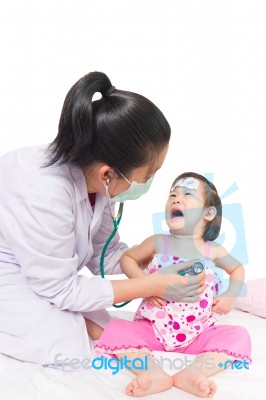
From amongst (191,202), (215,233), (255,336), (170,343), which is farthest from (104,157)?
(255,336)

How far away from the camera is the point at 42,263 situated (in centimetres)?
199

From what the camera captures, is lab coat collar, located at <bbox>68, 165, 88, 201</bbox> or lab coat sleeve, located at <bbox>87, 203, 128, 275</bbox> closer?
lab coat collar, located at <bbox>68, 165, 88, 201</bbox>

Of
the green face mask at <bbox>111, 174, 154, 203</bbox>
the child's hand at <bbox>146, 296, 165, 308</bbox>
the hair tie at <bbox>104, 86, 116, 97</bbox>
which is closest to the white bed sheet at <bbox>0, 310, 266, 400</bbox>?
the child's hand at <bbox>146, 296, 165, 308</bbox>

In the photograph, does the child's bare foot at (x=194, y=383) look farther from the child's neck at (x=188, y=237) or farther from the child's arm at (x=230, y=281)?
the child's neck at (x=188, y=237)

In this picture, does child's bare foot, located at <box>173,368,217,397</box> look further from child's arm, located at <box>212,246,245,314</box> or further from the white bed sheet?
child's arm, located at <box>212,246,245,314</box>

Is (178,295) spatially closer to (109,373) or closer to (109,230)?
(109,373)

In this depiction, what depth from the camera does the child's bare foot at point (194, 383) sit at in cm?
185

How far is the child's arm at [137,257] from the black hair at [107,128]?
1.21 ft

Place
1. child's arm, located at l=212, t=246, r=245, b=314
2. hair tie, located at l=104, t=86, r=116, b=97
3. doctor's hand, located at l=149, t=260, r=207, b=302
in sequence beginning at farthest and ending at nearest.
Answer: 1. child's arm, located at l=212, t=246, r=245, b=314
2. doctor's hand, located at l=149, t=260, r=207, b=302
3. hair tie, located at l=104, t=86, r=116, b=97

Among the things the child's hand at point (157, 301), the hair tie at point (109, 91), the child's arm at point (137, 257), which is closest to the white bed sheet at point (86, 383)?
the child's hand at point (157, 301)

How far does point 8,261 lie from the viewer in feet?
7.05

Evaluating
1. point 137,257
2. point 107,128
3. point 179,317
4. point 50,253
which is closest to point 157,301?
point 179,317

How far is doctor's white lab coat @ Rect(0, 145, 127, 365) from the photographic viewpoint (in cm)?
199

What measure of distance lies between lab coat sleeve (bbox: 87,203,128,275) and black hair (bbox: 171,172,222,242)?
431mm
